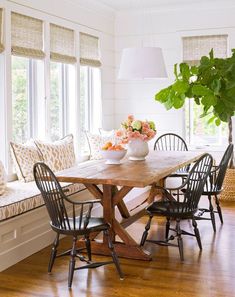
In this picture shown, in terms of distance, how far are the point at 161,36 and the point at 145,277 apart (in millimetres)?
4788

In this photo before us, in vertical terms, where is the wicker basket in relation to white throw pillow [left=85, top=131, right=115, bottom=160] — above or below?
below

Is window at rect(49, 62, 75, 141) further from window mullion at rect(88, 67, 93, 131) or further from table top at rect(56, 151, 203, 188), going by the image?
table top at rect(56, 151, 203, 188)

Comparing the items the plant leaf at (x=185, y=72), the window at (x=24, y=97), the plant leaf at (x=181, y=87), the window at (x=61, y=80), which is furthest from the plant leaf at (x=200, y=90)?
the window at (x=61, y=80)

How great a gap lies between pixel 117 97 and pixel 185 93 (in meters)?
5.81

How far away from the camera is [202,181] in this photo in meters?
4.49

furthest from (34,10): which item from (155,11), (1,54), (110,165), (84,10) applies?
(155,11)

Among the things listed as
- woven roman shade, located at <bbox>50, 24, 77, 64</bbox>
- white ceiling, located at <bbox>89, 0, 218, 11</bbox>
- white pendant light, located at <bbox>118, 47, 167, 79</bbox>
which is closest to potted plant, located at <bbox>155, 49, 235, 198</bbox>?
white pendant light, located at <bbox>118, 47, 167, 79</bbox>

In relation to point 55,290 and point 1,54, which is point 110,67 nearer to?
point 1,54

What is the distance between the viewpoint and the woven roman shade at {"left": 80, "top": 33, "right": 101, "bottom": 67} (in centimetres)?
698

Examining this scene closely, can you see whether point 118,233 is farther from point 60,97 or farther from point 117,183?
point 60,97

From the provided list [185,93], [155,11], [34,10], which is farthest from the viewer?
[155,11]

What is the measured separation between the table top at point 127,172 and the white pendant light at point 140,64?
91 centimetres

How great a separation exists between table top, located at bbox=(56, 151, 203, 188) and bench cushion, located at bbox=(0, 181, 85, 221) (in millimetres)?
410

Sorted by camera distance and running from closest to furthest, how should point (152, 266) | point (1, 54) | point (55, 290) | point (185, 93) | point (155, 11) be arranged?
point (185, 93), point (55, 290), point (152, 266), point (1, 54), point (155, 11)
